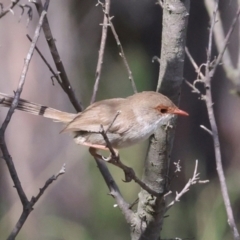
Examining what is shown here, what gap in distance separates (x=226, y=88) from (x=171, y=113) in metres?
3.60

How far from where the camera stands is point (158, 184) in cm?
259

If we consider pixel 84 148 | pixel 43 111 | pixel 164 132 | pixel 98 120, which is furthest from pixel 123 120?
pixel 84 148

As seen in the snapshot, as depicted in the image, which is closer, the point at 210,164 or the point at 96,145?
the point at 96,145

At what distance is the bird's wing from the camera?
285 centimetres

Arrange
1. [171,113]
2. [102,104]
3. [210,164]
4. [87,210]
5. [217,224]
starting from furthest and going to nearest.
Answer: [87,210], [210,164], [217,224], [102,104], [171,113]

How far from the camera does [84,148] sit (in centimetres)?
605

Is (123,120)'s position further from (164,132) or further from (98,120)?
(164,132)

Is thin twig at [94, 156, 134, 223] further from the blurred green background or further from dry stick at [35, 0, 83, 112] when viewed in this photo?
the blurred green background

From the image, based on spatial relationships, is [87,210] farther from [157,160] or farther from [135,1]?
[157,160]

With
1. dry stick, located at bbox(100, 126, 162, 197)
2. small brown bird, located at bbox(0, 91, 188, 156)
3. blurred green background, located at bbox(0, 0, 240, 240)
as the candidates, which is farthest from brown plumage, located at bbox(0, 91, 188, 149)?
blurred green background, located at bbox(0, 0, 240, 240)

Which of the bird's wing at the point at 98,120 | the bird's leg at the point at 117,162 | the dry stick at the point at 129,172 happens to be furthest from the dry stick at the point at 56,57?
the dry stick at the point at 129,172

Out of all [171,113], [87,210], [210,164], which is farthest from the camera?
[87,210]

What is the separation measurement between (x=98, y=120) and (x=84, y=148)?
323 cm

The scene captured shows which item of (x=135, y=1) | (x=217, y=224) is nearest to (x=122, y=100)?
(x=217, y=224)
